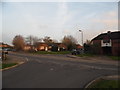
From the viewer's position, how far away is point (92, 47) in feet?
147

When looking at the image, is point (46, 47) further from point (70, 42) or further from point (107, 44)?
point (107, 44)

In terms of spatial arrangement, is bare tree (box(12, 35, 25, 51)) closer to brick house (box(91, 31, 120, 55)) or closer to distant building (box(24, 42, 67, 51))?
distant building (box(24, 42, 67, 51))

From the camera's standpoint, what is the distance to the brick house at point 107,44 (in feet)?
144

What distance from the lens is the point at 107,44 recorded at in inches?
1823

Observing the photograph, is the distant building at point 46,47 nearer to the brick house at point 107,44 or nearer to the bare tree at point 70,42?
the bare tree at point 70,42

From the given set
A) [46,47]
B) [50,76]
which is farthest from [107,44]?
[46,47]

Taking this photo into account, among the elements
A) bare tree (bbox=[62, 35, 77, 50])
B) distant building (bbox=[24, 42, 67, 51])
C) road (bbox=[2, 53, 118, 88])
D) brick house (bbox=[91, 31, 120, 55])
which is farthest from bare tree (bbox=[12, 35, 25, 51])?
road (bbox=[2, 53, 118, 88])

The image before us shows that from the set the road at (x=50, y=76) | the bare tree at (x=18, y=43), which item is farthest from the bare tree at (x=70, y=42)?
the road at (x=50, y=76)

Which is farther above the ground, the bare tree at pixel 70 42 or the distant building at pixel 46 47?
the bare tree at pixel 70 42

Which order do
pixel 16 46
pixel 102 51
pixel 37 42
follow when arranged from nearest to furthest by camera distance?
pixel 102 51
pixel 16 46
pixel 37 42

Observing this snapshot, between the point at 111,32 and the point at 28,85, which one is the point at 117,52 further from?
the point at 28,85

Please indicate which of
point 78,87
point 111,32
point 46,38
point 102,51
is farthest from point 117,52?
point 46,38

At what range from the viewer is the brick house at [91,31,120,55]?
43844mm

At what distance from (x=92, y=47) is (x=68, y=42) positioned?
40.8m
